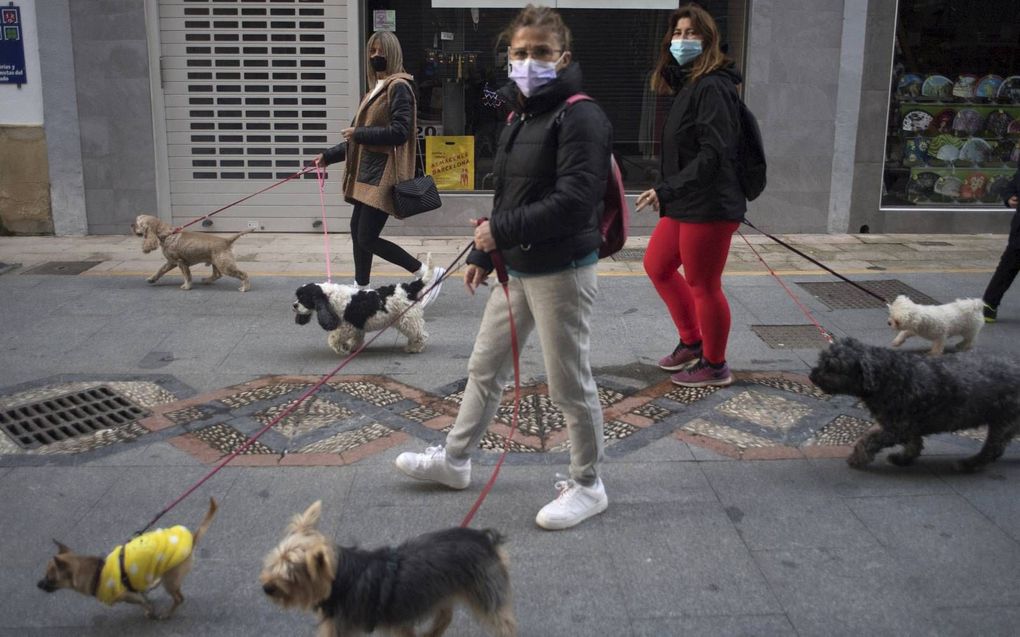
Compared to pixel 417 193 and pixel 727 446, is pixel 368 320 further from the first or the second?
pixel 727 446

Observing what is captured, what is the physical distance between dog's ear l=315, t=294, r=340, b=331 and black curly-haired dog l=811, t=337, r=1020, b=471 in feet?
10.0

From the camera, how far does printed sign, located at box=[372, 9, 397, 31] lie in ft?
33.9

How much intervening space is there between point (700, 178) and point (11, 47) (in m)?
8.32

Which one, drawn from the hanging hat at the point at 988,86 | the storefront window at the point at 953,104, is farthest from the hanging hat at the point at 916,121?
the hanging hat at the point at 988,86

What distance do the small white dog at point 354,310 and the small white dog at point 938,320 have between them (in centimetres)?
313

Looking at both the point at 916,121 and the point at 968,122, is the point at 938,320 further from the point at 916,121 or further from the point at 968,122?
the point at 968,122

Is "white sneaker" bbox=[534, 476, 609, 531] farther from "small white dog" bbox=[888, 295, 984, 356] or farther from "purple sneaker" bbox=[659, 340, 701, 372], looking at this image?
"small white dog" bbox=[888, 295, 984, 356]

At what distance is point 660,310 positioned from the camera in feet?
24.4

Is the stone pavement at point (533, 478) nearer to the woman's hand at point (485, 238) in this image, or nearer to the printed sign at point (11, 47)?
the woman's hand at point (485, 238)

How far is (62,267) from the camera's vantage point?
877cm

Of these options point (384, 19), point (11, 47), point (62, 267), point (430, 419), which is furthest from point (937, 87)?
point (11, 47)

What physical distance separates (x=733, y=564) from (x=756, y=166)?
2.54 metres

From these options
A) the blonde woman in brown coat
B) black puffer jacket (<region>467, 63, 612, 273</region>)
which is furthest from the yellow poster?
black puffer jacket (<region>467, 63, 612, 273</region>)

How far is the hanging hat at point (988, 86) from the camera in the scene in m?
11.0
